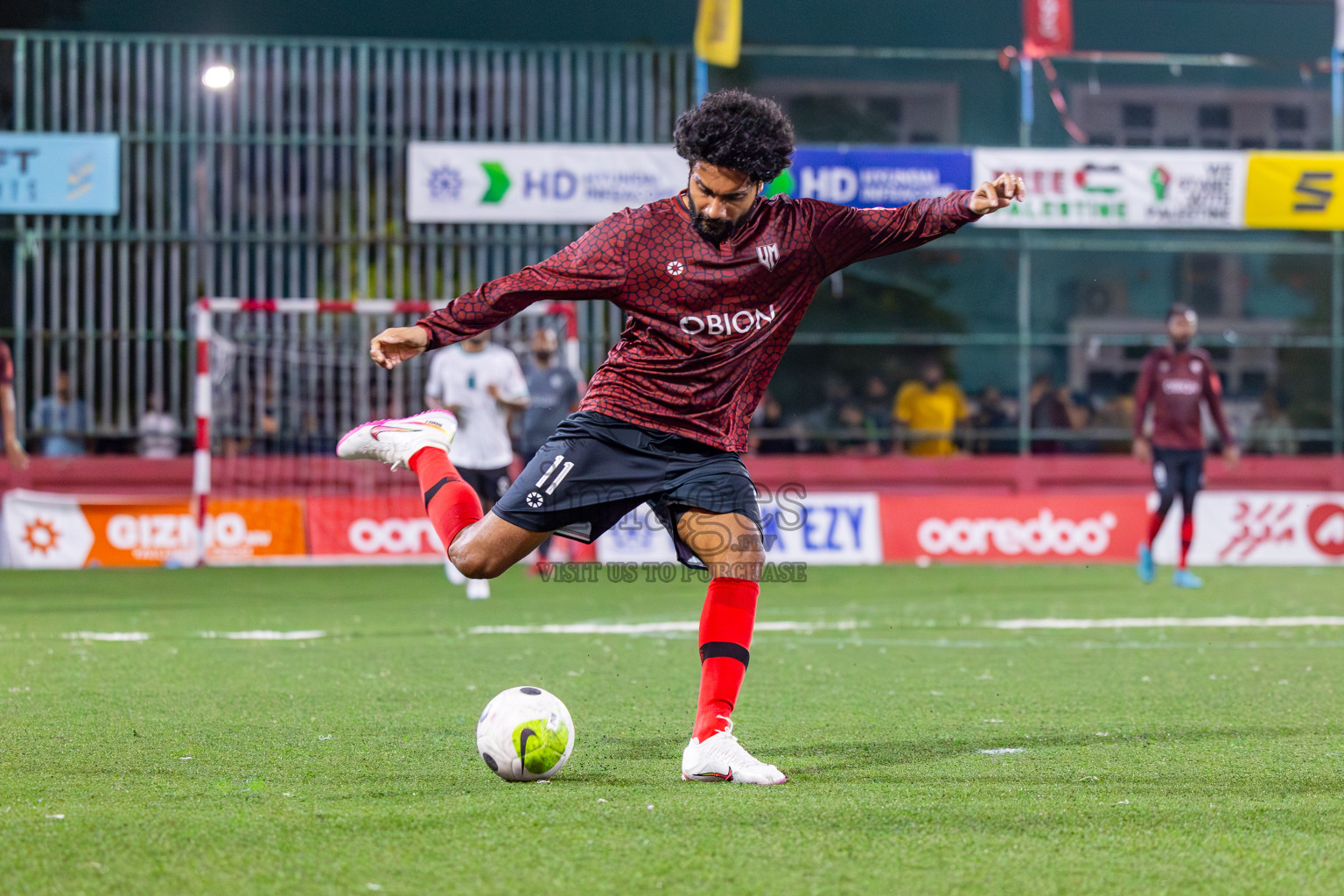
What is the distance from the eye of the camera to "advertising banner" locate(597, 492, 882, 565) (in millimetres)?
15266

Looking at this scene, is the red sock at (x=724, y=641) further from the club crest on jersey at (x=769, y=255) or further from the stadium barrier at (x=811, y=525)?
the stadium barrier at (x=811, y=525)

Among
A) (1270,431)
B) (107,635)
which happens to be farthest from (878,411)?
(107,635)

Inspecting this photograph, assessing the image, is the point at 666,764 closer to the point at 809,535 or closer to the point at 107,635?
the point at 107,635

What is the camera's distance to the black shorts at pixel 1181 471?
12.5m

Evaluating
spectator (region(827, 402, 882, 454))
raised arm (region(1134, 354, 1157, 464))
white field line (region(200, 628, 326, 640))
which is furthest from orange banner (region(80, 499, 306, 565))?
raised arm (region(1134, 354, 1157, 464))

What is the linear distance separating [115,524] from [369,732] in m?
10.9

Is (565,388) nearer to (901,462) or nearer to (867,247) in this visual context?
(901,462)

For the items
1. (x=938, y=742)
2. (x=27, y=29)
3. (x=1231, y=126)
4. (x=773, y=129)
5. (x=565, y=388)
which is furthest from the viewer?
(x=1231, y=126)

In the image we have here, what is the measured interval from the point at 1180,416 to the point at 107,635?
8471mm

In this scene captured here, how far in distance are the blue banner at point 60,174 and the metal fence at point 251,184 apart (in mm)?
246

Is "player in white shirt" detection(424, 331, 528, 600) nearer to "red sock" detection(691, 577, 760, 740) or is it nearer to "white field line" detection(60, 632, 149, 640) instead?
"white field line" detection(60, 632, 149, 640)

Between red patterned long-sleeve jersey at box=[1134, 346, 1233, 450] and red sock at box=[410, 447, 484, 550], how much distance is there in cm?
852

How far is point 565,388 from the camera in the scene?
1320cm

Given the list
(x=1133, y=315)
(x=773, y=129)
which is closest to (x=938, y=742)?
(x=773, y=129)
